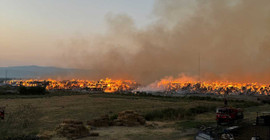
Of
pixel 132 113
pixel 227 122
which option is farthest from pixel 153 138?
pixel 227 122

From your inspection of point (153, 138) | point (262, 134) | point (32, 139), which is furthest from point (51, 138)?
point (262, 134)

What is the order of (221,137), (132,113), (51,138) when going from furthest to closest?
(132,113)
(51,138)
(221,137)

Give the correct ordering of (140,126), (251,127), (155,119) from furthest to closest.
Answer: (155,119) < (140,126) < (251,127)

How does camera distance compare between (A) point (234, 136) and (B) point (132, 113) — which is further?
(B) point (132, 113)

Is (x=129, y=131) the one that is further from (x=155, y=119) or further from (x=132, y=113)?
(x=155, y=119)

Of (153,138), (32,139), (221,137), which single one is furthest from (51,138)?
(221,137)

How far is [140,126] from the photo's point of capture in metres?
20.4

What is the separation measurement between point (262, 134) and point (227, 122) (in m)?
6.37

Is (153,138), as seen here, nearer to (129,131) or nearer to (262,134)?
(129,131)

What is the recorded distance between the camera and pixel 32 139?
14.6m

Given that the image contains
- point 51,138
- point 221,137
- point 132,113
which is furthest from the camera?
point 132,113

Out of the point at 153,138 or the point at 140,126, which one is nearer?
the point at 153,138

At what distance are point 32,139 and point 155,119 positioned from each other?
13753 mm

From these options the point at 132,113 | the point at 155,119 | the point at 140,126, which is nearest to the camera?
the point at 140,126
